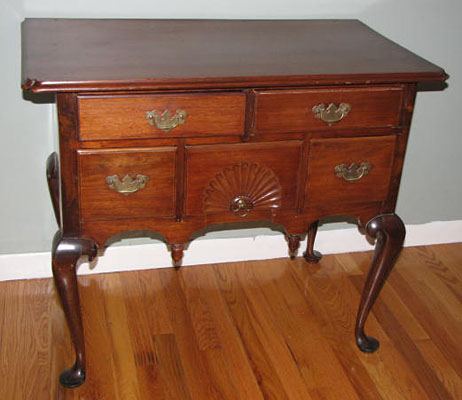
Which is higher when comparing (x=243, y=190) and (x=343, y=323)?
(x=243, y=190)

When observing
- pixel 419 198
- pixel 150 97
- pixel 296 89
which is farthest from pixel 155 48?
pixel 419 198

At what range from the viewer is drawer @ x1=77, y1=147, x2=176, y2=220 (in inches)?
69.2

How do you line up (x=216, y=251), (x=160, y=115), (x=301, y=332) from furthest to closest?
(x=216, y=251) → (x=301, y=332) → (x=160, y=115)

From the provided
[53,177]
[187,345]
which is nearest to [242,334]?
[187,345]

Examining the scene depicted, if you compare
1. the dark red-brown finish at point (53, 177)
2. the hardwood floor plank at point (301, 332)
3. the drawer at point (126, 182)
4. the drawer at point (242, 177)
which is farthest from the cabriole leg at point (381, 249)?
the dark red-brown finish at point (53, 177)

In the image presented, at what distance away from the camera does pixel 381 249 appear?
6.83ft

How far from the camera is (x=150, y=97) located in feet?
5.58

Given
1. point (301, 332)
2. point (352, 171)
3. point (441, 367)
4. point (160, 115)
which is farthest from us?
point (301, 332)

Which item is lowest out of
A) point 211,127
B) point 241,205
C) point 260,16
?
point 241,205

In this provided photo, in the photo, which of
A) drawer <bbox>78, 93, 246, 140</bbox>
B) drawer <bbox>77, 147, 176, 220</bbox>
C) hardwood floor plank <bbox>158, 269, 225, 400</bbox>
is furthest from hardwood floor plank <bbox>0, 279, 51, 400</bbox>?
drawer <bbox>78, 93, 246, 140</bbox>

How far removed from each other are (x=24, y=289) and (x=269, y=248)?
88cm

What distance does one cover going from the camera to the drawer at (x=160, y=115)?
1687 millimetres

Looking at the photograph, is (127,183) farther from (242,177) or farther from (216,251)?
(216,251)

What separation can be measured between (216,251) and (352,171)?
2.70ft
